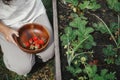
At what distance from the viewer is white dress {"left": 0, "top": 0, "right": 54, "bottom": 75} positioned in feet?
10.4

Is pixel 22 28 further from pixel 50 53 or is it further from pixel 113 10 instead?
pixel 113 10

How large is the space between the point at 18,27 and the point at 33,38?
173 millimetres

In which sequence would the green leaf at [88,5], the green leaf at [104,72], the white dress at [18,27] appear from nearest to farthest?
the green leaf at [104,72], the white dress at [18,27], the green leaf at [88,5]

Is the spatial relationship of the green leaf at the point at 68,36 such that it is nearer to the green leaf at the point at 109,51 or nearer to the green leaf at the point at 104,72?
the green leaf at the point at 109,51

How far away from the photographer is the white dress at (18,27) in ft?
10.4

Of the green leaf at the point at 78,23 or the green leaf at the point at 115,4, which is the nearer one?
the green leaf at the point at 78,23

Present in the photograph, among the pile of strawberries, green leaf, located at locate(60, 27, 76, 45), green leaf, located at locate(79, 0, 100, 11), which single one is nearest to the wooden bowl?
the pile of strawberries

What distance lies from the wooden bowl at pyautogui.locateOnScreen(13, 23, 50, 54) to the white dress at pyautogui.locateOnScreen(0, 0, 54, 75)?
0.27ft

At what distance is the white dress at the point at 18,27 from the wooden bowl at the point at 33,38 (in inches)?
3.3

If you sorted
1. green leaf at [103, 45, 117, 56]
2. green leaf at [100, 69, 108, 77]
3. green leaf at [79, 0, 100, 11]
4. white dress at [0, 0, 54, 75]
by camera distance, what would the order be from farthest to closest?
1. green leaf at [79, 0, 100, 11]
2. white dress at [0, 0, 54, 75]
3. green leaf at [103, 45, 117, 56]
4. green leaf at [100, 69, 108, 77]

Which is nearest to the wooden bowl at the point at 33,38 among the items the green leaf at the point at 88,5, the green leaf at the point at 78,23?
the green leaf at the point at 78,23

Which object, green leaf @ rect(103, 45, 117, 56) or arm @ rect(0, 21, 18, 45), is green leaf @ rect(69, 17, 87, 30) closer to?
green leaf @ rect(103, 45, 117, 56)

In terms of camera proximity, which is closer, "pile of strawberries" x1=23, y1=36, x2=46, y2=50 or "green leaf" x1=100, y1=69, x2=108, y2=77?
"green leaf" x1=100, y1=69, x2=108, y2=77

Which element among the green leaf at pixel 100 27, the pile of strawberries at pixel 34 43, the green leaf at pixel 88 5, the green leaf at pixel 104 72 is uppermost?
the green leaf at pixel 88 5
